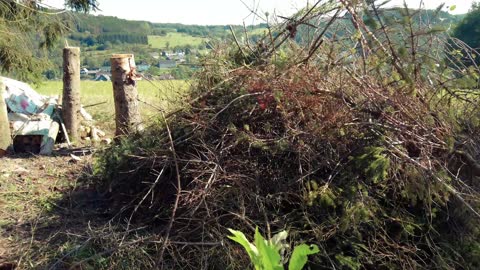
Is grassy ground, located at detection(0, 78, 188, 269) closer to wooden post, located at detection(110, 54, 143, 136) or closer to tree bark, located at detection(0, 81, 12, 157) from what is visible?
tree bark, located at detection(0, 81, 12, 157)

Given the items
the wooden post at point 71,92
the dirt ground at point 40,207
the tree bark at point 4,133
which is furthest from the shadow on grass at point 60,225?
the wooden post at point 71,92

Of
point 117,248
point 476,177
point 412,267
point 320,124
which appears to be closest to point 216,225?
point 117,248

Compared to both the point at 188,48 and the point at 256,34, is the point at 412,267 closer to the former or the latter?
the point at 256,34

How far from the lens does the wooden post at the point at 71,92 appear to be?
27.9 feet

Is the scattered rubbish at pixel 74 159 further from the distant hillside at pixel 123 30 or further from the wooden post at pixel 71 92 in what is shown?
the distant hillside at pixel 123 30

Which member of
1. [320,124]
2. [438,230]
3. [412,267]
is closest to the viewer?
[412,267]

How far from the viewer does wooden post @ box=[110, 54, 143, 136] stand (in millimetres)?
7055

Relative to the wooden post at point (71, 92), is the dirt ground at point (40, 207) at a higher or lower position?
lower

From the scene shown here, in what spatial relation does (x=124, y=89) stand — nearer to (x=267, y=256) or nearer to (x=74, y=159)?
(x=74, y=159)

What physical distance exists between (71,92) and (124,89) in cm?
186

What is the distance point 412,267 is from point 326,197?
2.43 feet

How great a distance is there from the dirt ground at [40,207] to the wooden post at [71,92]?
1.55m

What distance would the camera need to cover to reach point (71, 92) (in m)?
8.56

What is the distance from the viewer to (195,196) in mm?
3863
